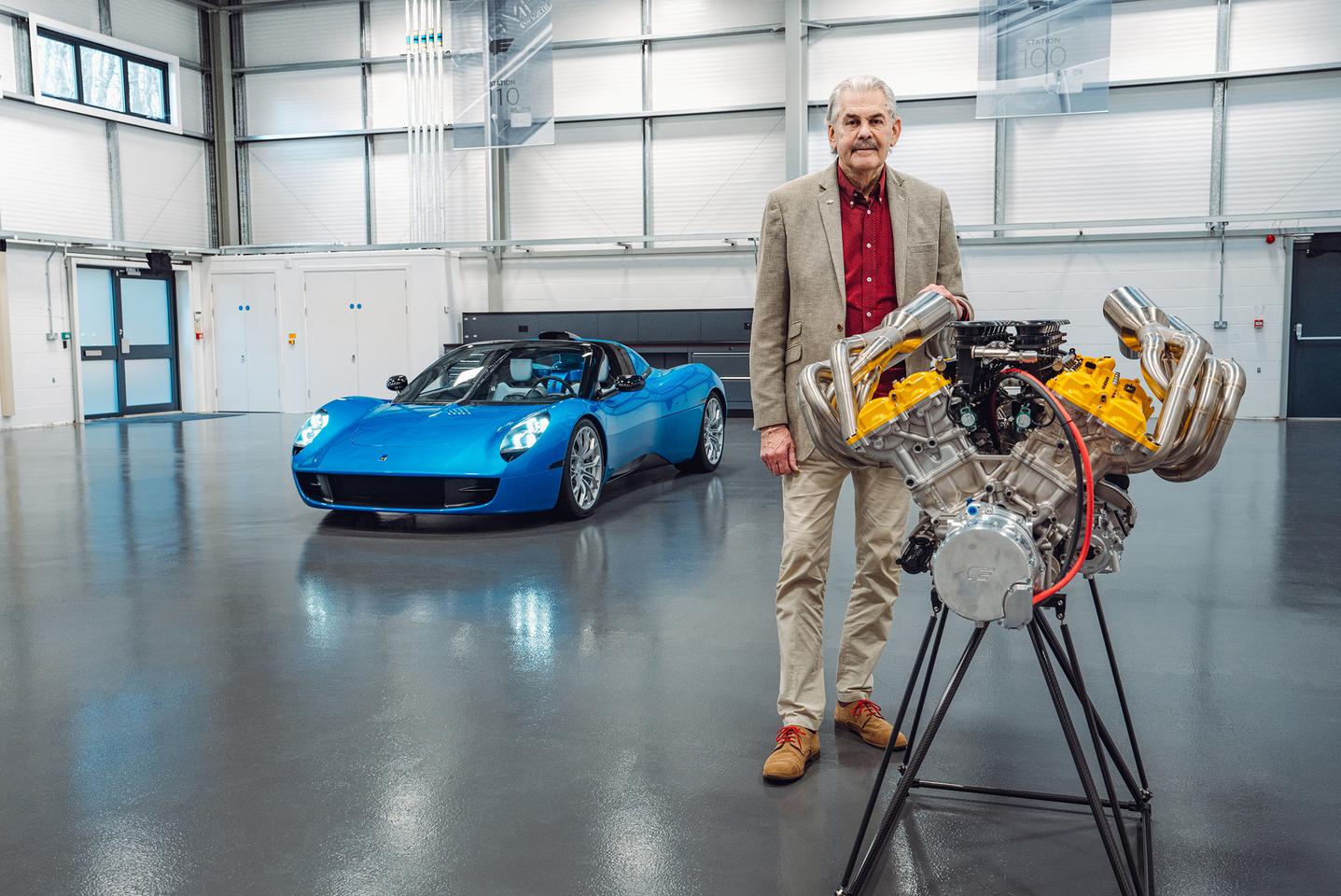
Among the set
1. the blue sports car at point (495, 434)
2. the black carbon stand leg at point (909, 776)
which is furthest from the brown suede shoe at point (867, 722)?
the blue sports car at point (495, 434)

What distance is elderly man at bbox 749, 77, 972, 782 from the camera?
2650 mm

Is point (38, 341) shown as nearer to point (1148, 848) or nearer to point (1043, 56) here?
point (1043, 56)

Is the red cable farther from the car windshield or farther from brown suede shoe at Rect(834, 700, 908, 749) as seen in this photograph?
the car windshield

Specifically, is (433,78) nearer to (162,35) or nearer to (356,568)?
(162,35)

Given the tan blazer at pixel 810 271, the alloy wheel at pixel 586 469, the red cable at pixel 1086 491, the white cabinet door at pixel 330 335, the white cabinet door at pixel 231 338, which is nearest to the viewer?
the red cable at pixel 1086 491

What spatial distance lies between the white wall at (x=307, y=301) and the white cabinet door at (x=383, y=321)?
107mm

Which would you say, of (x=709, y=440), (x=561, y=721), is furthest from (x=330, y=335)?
(x=561, y=721)

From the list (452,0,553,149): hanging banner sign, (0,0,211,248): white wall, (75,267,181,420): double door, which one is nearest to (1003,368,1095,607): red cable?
(452,0,553,149): hanging banner sign

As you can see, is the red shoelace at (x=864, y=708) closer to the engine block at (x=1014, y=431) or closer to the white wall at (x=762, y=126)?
the engine block at (x=1014, y=431)

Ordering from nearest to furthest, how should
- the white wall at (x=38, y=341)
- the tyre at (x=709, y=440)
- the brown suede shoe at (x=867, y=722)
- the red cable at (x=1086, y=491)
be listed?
the red cable at (x=1086, y=491) → the brown suede shoe at (x=867, y=722) → the tyre at (x=709, y=440) → the white wall at (x=38, y=341)

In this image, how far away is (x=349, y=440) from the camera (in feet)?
20.1

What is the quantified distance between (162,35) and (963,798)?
1743cm

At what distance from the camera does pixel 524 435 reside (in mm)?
5945

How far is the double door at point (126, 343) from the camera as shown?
15.1m
